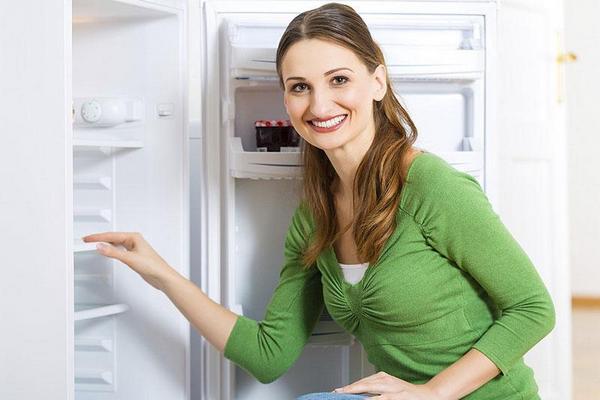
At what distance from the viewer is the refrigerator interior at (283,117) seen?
1964 millimetres

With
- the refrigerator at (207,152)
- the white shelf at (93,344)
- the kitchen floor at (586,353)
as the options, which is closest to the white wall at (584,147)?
the kitchen floor at (586,353)

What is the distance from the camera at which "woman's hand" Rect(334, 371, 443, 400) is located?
150 cm

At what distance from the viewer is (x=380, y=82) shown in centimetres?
172

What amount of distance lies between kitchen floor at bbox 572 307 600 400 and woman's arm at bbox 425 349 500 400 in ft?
6.94

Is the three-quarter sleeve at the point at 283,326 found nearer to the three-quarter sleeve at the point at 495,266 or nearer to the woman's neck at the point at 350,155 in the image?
the woman's neck at the point at 350,155

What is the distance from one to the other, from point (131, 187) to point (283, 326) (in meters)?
0.46

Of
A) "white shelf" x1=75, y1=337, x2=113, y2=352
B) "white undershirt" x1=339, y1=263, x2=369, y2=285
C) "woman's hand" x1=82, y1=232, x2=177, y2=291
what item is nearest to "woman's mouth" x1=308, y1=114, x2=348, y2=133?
"white undershirt" x1=339, y1=263, x2=369, y2=285

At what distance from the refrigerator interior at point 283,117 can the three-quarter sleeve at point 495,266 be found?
427mm

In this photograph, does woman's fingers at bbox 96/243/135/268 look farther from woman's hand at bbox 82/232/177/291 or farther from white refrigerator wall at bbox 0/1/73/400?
white refrigerator wall at bbox 0/1/73/400

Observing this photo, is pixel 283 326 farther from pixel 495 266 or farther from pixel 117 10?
pixel 117 10

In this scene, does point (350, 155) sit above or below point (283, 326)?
above

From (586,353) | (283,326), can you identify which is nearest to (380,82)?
(283,326)

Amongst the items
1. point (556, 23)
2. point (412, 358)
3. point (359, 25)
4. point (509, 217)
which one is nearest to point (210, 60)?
point (359, 25)

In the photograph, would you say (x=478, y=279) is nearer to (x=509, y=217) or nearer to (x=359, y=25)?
(x=359, y=25)
